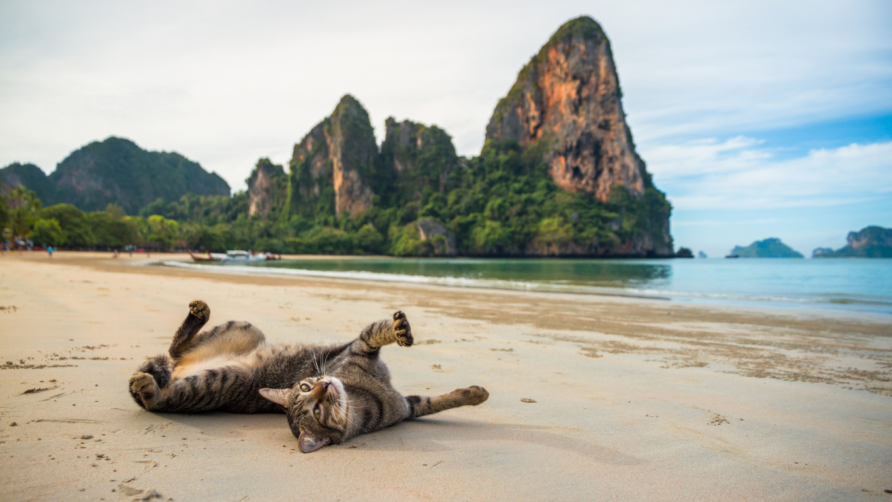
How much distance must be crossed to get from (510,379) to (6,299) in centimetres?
930

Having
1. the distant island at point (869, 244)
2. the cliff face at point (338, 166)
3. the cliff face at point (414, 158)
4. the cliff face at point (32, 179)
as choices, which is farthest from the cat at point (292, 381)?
the cliff face at point (32, 179)

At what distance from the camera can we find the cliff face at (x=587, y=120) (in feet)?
387

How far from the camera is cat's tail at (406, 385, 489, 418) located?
2711 mm

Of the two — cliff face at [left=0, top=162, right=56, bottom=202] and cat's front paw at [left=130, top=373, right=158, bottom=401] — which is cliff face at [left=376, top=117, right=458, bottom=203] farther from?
cliff face at [left=0, top=162, right=56, bottom=202]

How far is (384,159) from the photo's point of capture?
141375 mm

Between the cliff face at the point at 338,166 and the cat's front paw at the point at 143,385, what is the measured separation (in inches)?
5050

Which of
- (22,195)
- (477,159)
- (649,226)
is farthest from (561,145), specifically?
(22,195)

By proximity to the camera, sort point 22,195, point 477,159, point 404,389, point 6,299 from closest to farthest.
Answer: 1. point 404,389
2. point 6,299
3. point 22,195
4. point 477,159

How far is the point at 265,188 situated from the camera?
149500mm

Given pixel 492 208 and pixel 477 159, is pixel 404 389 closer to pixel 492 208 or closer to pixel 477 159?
pixel 492 208

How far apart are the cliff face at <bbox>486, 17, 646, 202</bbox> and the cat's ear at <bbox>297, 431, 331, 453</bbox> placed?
124 m

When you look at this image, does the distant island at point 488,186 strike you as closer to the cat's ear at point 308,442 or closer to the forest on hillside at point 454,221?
the forest on hillside at point 454,221

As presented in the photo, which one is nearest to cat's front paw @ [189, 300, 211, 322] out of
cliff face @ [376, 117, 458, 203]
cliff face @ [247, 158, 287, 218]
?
cliff face @ [376, 117, 458, 203]

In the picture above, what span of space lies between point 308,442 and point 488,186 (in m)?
126
